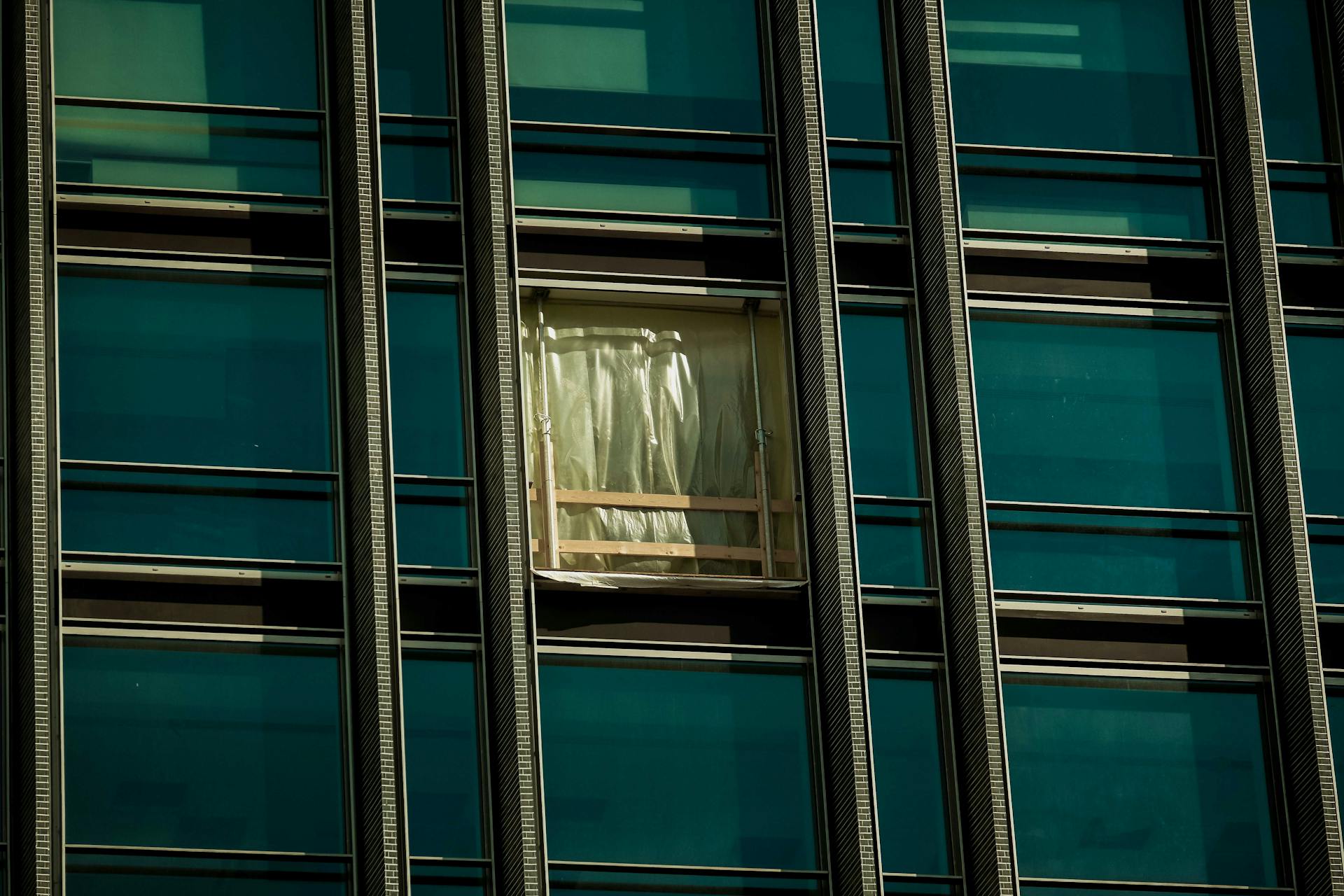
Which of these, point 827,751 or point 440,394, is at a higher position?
point 440,394

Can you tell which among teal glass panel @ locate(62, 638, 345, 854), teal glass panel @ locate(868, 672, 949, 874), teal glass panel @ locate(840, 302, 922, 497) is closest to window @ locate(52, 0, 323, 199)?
teal glass panel @ locate(62, 638, 345, 854)

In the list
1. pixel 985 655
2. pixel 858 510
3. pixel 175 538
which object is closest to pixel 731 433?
pixel 858 510

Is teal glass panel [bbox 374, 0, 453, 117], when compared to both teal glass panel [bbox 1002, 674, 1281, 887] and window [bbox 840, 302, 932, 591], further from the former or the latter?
teal glass panel [bbox 1002, 674, 1281, 887]

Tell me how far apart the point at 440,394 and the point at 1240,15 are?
27.7 feet

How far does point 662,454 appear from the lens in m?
25.1

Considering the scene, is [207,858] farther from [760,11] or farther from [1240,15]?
[1240,15]

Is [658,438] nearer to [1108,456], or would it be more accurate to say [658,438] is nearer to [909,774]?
[909,774]

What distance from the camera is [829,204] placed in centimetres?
2533

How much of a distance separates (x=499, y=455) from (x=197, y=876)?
4.27m

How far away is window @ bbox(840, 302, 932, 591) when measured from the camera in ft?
80.5

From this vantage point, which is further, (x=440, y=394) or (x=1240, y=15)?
(x=1240, y=15)

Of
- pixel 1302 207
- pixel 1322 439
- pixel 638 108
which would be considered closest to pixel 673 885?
pixel 638 108

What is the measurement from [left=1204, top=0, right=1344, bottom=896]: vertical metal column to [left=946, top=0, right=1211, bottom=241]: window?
36 centimetres

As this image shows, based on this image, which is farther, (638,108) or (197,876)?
(638,108)
